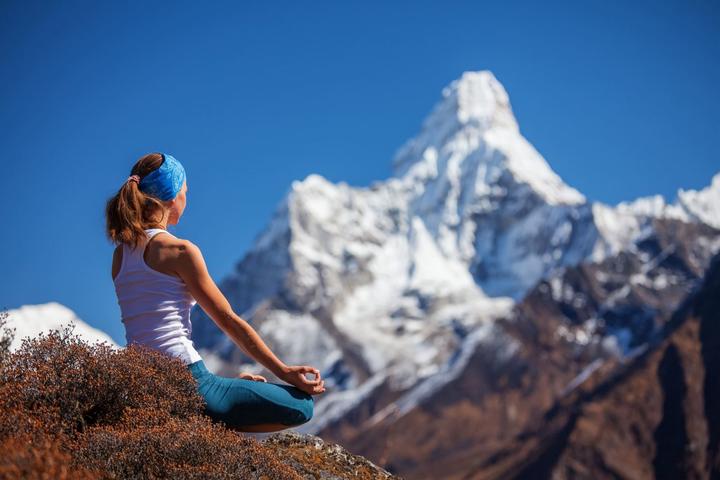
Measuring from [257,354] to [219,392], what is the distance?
0.56m

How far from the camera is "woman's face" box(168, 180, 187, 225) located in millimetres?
9953

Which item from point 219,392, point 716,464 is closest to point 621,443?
point 716,464

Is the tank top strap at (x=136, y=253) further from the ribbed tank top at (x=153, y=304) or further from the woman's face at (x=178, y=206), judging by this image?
the woman's face at (x=178, y=206)

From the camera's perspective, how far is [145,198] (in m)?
9.71

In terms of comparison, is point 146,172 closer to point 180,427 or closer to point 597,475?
point 180,427

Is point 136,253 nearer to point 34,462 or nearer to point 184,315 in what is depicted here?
point 184,315

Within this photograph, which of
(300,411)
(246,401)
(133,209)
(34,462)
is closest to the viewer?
(34,462)

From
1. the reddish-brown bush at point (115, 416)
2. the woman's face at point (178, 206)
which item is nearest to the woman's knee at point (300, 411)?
the reddish-brown bush at point (115, 416)

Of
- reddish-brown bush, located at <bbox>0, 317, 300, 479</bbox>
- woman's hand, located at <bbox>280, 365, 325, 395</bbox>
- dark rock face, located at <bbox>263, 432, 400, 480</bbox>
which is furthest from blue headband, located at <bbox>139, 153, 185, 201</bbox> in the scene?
dark rock face, located at <bbox>263, 432, 400, 480</bbox>

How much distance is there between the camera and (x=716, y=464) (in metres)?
171

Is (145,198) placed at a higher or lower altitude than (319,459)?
higher

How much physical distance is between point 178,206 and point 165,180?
1.16 feet

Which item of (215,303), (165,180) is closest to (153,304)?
(215,303)

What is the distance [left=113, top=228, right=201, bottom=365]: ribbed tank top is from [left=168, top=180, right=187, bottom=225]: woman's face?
16.4 inches
